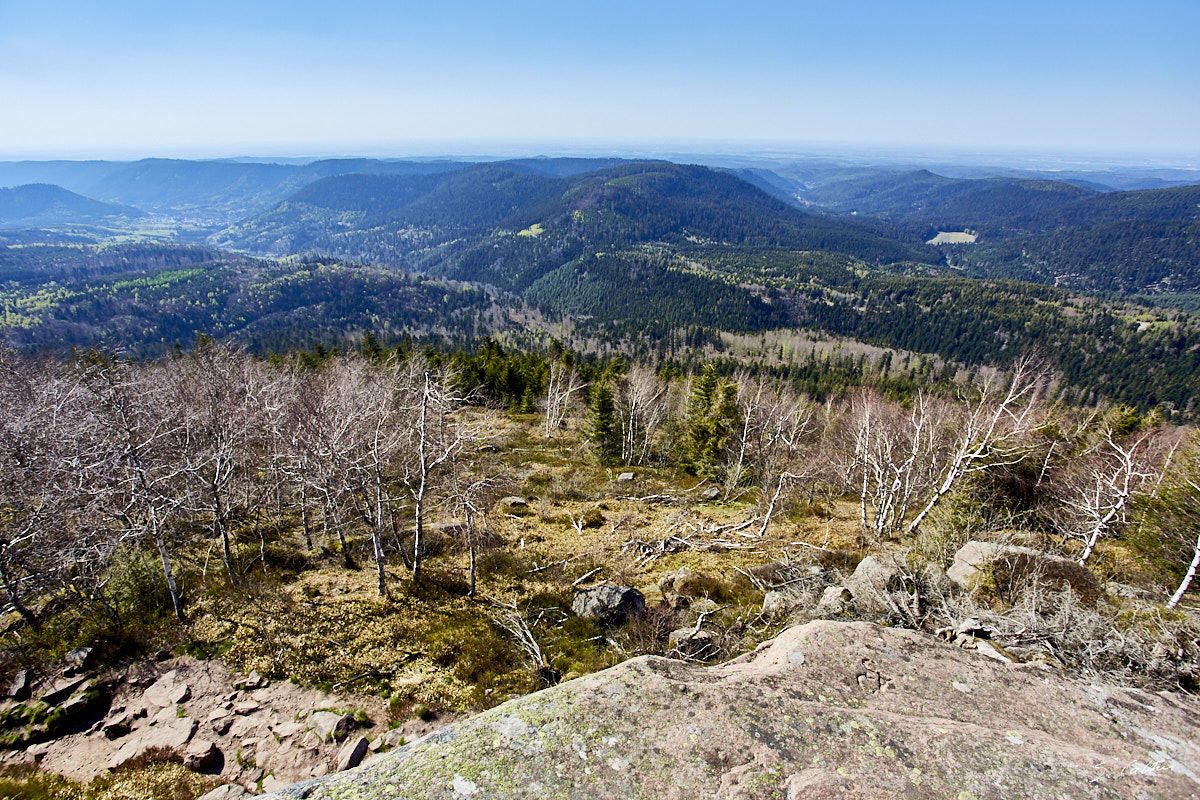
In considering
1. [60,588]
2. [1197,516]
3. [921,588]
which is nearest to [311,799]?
[921,588]

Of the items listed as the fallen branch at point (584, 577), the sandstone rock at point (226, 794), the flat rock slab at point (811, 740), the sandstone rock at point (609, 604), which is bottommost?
A: the fallen branch at point (584, 577)

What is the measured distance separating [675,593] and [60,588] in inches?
878

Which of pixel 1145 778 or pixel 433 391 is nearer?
pixel 1145 778

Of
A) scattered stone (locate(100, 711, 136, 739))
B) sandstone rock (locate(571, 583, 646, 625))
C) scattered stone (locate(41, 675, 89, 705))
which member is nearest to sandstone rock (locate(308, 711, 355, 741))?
scattered stone (locate(100, 711, 136, 739))

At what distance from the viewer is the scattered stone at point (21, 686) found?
12.3 metres

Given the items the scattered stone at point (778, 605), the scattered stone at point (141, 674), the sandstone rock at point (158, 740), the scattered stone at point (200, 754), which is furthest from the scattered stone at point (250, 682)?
the scattered stone at point (778, 605)

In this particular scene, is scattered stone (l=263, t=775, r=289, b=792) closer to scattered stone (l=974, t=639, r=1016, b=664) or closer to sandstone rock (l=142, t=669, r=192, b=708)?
sandstone rock (l=142, t=669, r=192, b=708)

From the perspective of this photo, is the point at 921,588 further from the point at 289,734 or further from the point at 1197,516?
the point at 289,734

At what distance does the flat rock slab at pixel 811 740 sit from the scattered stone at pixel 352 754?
6755 mm

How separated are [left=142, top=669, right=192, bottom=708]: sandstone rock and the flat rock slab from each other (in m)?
12.3

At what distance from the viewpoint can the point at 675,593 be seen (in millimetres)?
19141

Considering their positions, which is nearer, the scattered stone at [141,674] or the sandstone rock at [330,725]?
the sandstone rock at [330,725]

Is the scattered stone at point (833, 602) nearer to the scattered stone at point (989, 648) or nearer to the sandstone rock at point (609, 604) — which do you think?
the scattered stone at point (989, 648)

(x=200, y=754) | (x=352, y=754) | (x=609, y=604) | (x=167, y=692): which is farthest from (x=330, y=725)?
(x=609, y=604)
